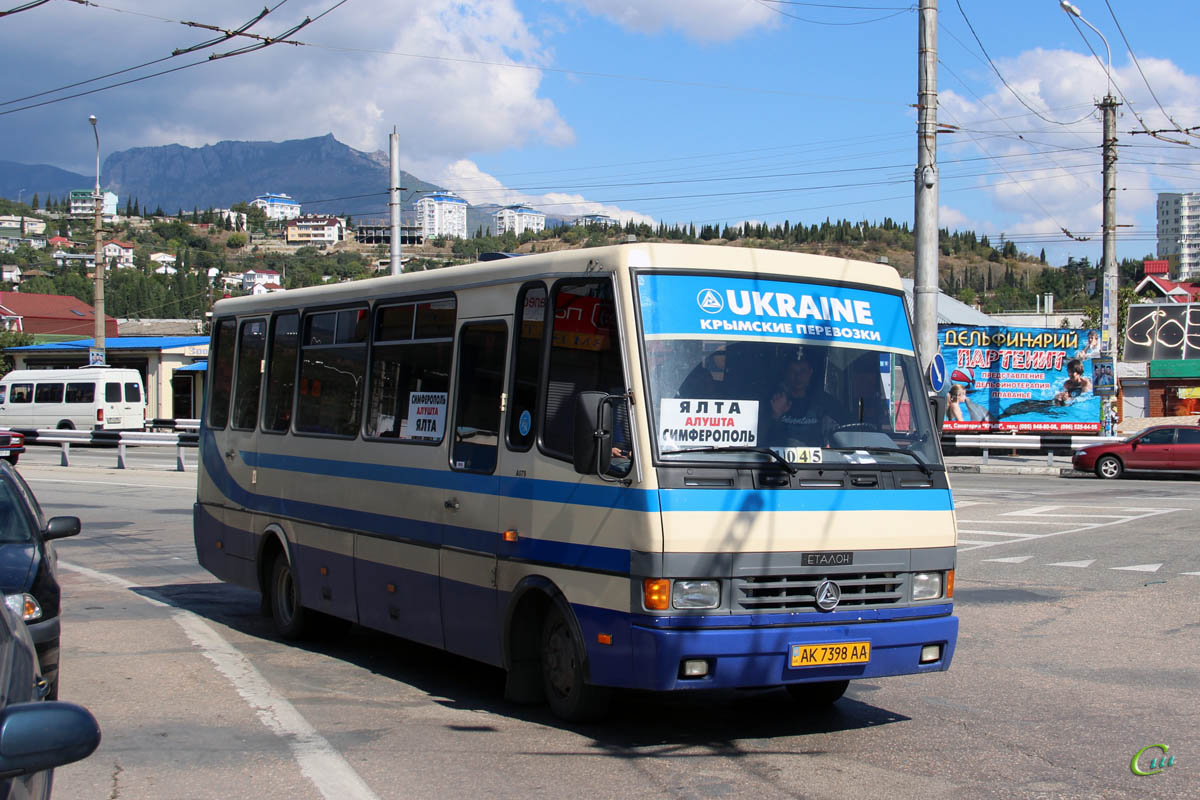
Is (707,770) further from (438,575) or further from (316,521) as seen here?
(316,521)

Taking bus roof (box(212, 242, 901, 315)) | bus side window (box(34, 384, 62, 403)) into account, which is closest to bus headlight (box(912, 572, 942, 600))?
bus roof (box(212, 242, 901, 315))

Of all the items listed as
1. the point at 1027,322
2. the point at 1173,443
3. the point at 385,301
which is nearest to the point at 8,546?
the point at 385,301

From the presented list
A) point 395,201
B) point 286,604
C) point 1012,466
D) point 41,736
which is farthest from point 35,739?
point 1012,466

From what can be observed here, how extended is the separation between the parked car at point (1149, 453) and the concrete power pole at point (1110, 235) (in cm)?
377

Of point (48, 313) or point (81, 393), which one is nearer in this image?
point (81, 393)

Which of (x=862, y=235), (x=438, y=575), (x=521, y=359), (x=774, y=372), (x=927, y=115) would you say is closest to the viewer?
(x=774, y=372)

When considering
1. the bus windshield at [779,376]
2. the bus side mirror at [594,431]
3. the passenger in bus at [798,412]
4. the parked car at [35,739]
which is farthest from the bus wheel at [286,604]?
the parked car at [35,739]

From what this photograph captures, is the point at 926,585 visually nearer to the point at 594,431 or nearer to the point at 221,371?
the point at 594,431

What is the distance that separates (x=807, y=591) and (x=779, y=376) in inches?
48.3

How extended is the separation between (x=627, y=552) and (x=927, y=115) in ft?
52.7

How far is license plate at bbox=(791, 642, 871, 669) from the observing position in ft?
21.4

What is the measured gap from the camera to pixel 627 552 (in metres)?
6.45

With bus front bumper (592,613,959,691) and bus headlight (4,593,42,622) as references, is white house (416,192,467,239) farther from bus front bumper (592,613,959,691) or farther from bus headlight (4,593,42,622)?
bus front bumper (592,613,959,691)

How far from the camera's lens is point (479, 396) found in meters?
7.92
